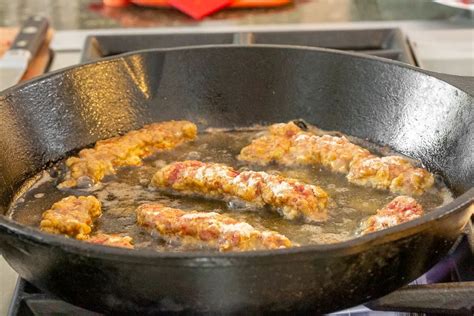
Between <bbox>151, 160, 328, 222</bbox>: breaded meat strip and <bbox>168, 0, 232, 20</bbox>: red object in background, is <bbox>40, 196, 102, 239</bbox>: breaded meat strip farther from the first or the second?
<bbox>168, 0, 232, 20</bbox>: red object in background

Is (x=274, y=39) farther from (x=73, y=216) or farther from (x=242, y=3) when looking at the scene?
(x=73, y=216)

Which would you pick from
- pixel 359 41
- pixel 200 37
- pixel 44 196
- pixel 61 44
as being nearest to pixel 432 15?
pixel 359 41

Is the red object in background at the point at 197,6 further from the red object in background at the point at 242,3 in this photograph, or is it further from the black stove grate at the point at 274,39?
the black stove grate at the point at 274,39

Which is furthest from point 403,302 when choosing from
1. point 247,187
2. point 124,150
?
point 124,150

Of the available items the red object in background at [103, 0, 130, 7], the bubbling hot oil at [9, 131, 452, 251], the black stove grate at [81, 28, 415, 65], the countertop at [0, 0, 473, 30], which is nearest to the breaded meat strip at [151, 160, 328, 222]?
the bubbling hot oil at [9, 131, 452, 251]

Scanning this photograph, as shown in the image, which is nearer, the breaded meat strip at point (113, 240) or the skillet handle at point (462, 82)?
the breaded meat strip at point (113, 240)

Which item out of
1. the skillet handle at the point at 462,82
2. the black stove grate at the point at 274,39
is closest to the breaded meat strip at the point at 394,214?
the skillet handle at the point at 462,82
